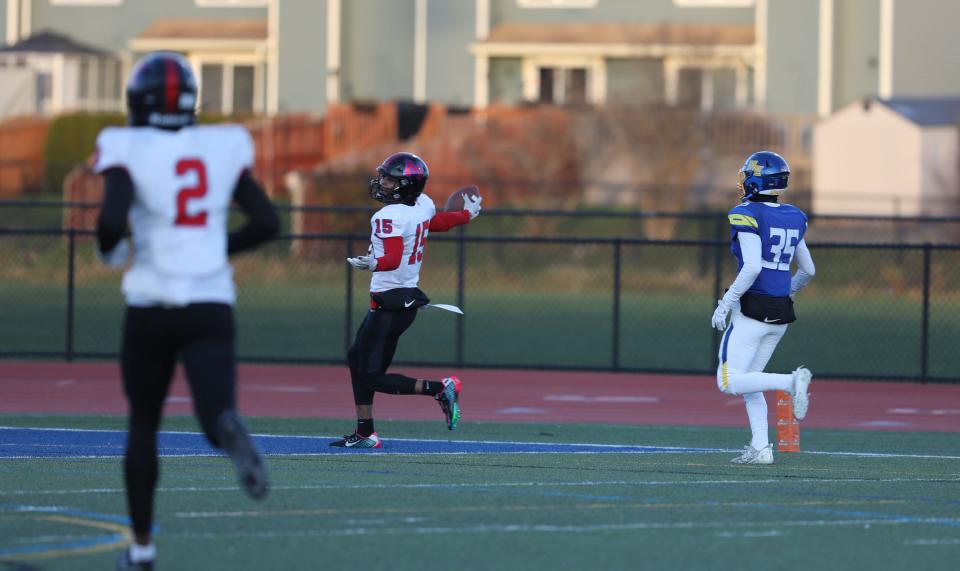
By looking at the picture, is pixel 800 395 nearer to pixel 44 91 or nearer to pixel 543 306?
pixel 543 306

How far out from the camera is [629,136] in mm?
37625

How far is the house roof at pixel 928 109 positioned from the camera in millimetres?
35531

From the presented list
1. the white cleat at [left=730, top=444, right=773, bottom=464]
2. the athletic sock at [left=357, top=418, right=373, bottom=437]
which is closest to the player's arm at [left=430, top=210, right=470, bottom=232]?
the athletic sock at [left=357, top=418, right=373, bottom=437]

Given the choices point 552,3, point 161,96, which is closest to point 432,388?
point 161,96

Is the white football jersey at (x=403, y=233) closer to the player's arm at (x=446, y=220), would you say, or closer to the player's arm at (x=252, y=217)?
the player's arm at (x=446, y=220)

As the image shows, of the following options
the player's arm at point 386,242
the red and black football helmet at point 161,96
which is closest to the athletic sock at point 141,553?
the red and black football helmet at point 161,96

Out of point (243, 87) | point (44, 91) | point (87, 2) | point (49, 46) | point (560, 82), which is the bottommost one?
point (44, 91)

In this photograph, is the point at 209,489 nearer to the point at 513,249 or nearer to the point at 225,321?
the point at 225,321

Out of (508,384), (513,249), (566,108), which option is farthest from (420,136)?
(508,384)

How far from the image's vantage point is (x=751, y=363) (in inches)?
424

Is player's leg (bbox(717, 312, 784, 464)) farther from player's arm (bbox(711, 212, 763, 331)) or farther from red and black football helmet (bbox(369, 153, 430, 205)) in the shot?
red and black football helmet (bbox(369, 153, 430, 205))

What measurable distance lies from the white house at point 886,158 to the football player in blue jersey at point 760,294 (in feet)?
78.2

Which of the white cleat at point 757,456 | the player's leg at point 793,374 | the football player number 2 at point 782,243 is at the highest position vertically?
the football player number 2 at point 782,243

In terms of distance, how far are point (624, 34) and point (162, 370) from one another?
38889 millimetres
